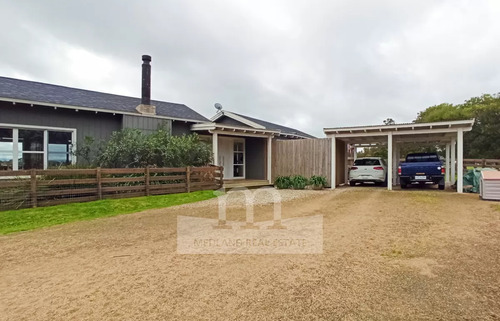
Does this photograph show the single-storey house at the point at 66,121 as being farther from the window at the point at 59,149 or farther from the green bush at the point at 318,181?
the green bush at the point at 318,181

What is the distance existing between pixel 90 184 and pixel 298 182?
9271 millimetres

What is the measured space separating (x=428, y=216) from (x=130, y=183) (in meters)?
9.28

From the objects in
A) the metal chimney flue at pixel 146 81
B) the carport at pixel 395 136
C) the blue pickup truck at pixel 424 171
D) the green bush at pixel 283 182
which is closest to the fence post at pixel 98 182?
the metal chimney flue at pixel 146 81

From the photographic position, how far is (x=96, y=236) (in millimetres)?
5523

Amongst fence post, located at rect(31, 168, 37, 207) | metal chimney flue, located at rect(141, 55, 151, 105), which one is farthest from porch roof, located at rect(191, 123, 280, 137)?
fence post, located at rect(31, 168, 37, 207)

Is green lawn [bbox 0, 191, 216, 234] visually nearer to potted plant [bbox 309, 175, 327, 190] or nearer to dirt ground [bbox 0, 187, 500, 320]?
dirt ground [bbox 0, 187, 500, 320]

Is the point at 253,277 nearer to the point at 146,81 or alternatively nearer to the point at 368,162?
the point at 146,81

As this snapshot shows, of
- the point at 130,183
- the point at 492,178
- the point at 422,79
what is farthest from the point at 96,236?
the point at 422,79

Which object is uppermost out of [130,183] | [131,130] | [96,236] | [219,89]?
[219,89]

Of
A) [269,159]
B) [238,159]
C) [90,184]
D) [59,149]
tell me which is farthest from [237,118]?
[90,184]

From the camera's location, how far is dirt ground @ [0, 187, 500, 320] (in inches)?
107

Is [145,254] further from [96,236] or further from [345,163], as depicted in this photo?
[345,163]

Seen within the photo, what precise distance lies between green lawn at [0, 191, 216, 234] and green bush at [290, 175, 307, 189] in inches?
226

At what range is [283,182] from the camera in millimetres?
14672
